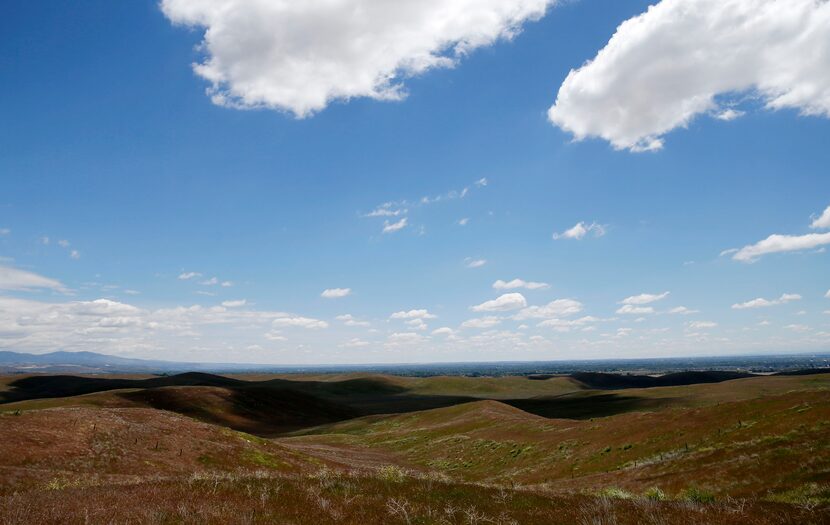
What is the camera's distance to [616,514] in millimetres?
11180

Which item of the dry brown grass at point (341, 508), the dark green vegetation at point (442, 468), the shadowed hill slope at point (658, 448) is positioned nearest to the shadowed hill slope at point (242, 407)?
A: the dark green vegetation at point (442, 468)

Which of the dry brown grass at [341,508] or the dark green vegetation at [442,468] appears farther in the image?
the dark green vegetation at [442,468]

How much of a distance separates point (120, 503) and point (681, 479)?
27510mm

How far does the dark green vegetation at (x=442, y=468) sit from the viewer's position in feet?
37.1

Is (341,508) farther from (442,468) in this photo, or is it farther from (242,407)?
(242,407)

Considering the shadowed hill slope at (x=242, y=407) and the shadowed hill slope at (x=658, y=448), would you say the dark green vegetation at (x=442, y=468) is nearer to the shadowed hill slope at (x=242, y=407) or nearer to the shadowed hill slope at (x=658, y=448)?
the shadowed hill slope at (x=658, y=448)

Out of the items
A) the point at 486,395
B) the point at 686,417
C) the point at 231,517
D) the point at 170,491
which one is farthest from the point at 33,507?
the point at 486,395

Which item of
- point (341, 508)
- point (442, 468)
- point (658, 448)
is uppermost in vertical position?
point (341, 508)

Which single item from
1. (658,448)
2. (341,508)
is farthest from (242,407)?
(341,508)

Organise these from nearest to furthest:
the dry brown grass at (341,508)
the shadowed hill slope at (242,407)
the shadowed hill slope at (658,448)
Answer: the dry brown grass at (341,508), the shadowed hill slope at (658,448), the shadowed hill slope at (242,407)

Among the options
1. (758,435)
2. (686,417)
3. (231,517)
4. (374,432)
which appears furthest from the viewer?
(374,432)

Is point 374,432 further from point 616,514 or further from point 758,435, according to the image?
point 616,514

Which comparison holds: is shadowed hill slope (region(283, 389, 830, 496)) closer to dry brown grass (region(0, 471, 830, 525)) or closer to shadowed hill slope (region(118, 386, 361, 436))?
dry brown grass (region(0, 471, 830, 525))

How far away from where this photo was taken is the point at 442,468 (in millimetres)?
51344
